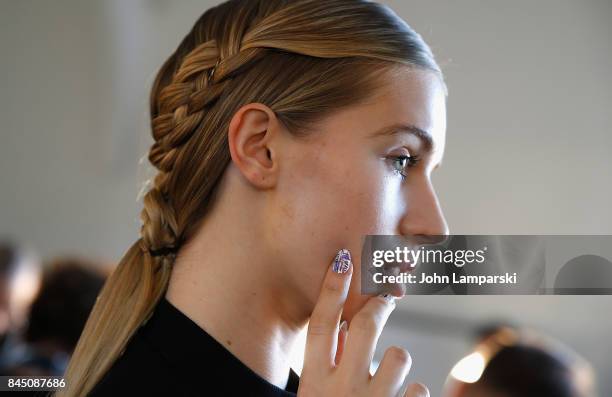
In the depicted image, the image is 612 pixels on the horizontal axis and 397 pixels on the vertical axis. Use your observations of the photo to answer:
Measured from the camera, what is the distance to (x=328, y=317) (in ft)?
2.10

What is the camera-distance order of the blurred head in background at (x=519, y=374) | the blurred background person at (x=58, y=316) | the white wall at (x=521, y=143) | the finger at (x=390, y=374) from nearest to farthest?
the finger at (x=390, y=374) → the blurred head in background at (x=519, y=374) → the white wall at (x=521, y=143) → the blurred background person at (x=58, y=316)

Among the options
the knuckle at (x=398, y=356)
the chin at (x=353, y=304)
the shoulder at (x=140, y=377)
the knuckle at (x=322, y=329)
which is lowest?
the shoulder at (x=140, y=377)

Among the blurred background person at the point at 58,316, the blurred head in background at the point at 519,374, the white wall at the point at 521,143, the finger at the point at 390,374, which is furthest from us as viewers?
the blurred background person at the point at 58,316

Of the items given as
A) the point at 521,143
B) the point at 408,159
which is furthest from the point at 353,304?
the point at 521,143

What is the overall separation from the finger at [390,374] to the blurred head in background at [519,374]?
339 mm

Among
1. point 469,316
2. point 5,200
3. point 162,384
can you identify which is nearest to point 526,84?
point 469,316

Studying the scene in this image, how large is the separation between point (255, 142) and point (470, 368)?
51cm

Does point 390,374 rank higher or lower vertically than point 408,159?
lower

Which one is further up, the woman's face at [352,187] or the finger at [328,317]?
the woman's face at [352,187]

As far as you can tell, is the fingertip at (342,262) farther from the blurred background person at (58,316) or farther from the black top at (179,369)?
the blurred background person at (58,316)

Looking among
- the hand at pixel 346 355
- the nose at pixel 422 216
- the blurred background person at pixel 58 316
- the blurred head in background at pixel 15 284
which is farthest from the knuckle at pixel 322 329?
the blurred head in background at pixel 15 284

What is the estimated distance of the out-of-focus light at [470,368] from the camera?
37.8 inches

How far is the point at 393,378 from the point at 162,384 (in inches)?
7.6

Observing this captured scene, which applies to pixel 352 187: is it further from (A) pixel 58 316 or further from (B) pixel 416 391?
(A) pixel 58 316
